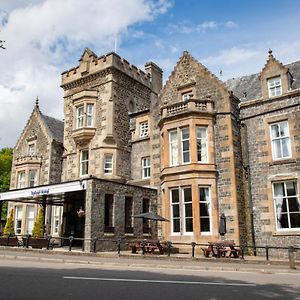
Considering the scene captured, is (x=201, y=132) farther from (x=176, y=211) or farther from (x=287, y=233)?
(x=287, y=233)

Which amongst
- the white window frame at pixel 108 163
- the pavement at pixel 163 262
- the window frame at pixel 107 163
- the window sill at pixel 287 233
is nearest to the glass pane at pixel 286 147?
the window sill at pixel 287 233

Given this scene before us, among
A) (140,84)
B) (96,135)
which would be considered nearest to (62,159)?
(96,135)

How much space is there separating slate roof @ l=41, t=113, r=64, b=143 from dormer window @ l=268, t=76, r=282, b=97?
18547 mm

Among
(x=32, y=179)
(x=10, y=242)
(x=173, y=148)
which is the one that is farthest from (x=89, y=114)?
(x=10, y=242)

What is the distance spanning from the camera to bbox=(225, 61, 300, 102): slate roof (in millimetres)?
22577

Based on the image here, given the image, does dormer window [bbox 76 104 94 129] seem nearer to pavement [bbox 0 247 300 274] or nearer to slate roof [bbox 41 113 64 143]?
slate roof [bbox 41 113 64 143]

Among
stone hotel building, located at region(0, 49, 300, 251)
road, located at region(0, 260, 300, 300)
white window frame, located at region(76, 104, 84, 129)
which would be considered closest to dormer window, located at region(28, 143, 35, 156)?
stone hotel building, located at region(0, 49, 300, 251)

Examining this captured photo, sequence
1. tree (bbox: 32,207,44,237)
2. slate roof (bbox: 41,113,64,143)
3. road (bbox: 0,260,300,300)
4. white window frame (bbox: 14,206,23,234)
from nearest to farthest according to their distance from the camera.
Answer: road (bbox: 0,260,300,300) < tree (bbox: 32,207,44,237) < white window frame (bbox: 14,206,23,234) < slate roof (bbox: 41,113,64,143)

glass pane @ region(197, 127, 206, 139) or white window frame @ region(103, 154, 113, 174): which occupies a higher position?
glass pane @ region(197, 127, 206, 139)

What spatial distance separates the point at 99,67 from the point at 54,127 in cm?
846

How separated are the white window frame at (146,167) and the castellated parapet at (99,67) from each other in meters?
7.33

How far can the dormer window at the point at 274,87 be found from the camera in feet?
71.1

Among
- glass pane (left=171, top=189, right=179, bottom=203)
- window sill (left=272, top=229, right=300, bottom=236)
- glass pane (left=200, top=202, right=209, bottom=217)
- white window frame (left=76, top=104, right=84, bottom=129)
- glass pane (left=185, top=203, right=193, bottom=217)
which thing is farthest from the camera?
white window frame (left=76, top=104, right=84, bottom=129)

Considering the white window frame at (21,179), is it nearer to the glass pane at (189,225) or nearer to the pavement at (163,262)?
the pavement at (163,262)
